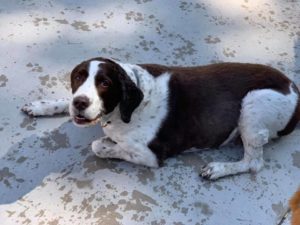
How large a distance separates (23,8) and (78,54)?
767 mm

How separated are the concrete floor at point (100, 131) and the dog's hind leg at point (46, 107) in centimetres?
5

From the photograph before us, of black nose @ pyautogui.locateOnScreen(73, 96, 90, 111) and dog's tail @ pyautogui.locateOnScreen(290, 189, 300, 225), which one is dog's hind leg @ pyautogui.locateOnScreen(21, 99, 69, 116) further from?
dog's tail @ pyautogui.locateOnScreen(290, 189, 300, 225)

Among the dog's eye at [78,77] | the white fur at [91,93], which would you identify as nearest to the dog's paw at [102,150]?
the white fur at [91,93]

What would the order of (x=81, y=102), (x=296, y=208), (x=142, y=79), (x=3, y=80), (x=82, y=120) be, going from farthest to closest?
1. (x=3, y=80)
2. (x=142, y=79)
3. (x=82, y=120)
4. (x=81, y=102)
5. (x=296, y=208)

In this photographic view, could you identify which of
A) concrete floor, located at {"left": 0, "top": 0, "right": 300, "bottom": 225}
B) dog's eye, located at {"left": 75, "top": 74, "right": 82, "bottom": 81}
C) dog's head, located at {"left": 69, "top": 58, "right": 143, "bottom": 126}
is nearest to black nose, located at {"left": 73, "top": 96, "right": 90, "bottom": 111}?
dog's head, located at {"left": 69, "top": 58, "right": 143, "bottom": 126}

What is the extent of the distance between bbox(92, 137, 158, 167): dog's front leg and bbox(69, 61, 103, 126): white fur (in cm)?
39

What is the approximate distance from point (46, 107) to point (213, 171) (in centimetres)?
125

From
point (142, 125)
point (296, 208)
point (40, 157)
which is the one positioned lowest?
point (40, 157)

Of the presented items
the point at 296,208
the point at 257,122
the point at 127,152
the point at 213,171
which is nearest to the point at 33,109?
the point at 127,152

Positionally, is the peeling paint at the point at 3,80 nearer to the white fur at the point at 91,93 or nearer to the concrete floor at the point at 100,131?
the concrete floor at the point at 100,131

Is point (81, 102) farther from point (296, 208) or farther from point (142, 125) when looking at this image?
point (296, 208)

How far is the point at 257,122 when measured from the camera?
11.3 ft

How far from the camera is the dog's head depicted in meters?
3.04

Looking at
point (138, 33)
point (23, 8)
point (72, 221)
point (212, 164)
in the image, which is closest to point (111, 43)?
point (138, 33)
